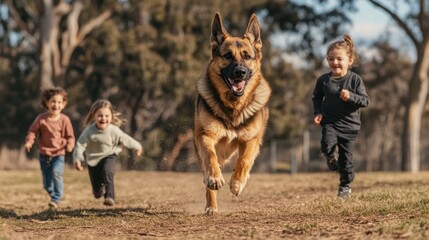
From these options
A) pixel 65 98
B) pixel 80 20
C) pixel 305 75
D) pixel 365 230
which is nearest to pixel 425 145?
pixel 305 75

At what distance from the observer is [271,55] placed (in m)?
39.6

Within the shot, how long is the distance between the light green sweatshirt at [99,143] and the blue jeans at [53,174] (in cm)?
47

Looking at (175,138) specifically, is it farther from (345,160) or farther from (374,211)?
(374,211)

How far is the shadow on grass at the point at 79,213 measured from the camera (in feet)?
28.6

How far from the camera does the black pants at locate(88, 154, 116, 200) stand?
10257mm

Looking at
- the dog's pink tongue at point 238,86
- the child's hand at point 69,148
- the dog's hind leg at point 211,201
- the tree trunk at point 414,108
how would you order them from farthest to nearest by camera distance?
the tree trunk at point 414,108 < the child's hand at point 69,148 < the dog's hind leg at point 211,201 < the dog's pink tongue at point 238,86

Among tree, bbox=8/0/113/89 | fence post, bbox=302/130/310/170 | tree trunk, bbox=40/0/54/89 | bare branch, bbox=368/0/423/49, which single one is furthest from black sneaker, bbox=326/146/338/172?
fence post, bbox=302/130/310/170

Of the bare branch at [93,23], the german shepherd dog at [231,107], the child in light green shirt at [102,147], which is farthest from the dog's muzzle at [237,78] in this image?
the bare branch at [93,23]

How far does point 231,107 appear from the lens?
8195mm

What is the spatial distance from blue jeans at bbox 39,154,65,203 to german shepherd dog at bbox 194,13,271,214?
2997 millimetres

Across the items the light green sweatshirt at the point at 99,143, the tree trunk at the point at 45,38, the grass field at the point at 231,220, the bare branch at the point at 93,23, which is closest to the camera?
the grass field at the point at 231,220

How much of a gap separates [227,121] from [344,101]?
5.94ft

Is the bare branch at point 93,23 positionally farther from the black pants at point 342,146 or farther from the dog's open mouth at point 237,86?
the dog's open mouth at point 237,86

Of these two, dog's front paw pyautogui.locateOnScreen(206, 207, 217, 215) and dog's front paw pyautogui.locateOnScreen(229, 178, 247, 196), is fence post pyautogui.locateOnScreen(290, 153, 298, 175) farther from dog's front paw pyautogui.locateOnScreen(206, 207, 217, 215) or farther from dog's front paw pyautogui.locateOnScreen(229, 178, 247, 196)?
dog's front paw pyautogui.locateOnScreen(229, 178, 247, 196)
